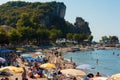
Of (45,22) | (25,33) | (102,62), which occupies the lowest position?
(102,62)

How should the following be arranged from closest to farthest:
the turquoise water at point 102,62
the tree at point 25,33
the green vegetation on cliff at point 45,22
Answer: the turquoise water at point 102,62, the tree at point 25,33, the green vegetation on cliff at point 45,22

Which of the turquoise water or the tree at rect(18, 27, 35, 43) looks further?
the tree at rect(18, 27, 35, 43)

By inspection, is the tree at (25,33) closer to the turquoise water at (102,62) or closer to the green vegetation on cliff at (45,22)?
the green vegetation on cliff at (45,22)

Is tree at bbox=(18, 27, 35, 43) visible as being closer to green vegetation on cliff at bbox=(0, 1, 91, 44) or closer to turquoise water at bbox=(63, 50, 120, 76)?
green vegetation on cliff at bbox=(0, 1, 91, 44)

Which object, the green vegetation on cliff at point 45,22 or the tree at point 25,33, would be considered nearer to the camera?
the tree at point 25,33

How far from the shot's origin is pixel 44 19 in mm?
164125

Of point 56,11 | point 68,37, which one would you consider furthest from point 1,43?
point 56,11

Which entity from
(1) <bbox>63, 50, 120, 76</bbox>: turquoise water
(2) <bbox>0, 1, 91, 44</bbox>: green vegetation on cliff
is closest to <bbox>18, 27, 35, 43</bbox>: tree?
(2) <bbox>0, 1, 91, 44</bbox>: green vegetation on cliff

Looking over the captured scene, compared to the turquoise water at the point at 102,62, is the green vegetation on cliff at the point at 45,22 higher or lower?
higher

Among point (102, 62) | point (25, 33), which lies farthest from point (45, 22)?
point (102, 62)

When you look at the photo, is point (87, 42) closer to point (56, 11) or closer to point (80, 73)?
point (56, 11)

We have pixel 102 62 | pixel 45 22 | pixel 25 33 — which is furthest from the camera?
pixel 45 22

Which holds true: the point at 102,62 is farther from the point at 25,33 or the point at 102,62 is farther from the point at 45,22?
the point at 45,22

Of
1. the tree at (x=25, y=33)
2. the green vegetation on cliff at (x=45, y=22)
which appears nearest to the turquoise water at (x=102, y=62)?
the tree at (x=25, y=33)
